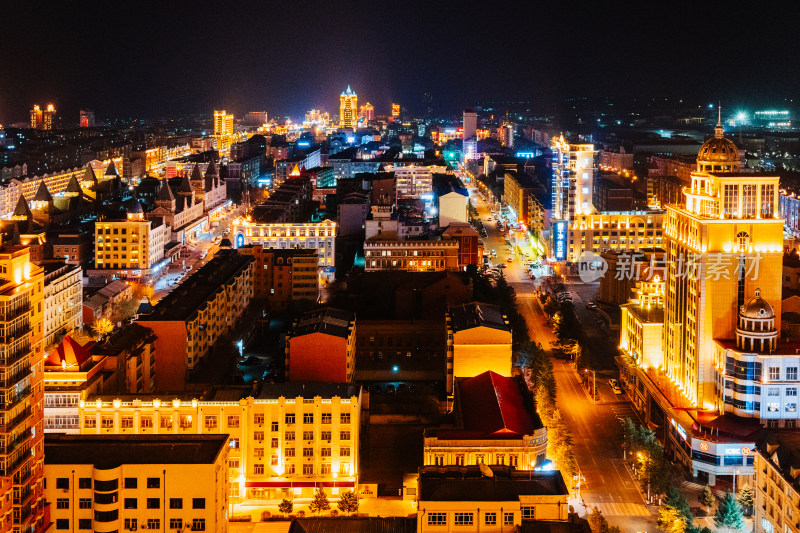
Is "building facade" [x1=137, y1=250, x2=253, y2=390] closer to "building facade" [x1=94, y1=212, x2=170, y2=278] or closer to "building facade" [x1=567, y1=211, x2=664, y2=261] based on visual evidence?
"building facade" [x1=94, y1=212, x2=170, y2=278]

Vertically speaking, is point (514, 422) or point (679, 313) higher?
point (679, 313)

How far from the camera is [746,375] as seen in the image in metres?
16.2

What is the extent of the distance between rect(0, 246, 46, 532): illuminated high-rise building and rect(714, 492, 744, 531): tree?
8.82m

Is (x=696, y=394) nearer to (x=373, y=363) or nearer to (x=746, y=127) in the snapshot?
(x=373, y=363)

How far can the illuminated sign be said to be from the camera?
3341 cm

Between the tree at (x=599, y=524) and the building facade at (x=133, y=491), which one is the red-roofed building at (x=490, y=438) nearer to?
the tree at (x=599, y=524)

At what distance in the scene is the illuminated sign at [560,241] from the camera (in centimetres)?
3341

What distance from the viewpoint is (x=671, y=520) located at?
44.8 feet

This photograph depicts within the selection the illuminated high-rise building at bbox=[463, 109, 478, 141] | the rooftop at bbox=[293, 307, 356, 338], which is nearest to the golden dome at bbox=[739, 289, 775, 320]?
the rooftop at bbox=[293, 307, 356, 338]

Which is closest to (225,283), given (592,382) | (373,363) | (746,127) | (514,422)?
(373,363)

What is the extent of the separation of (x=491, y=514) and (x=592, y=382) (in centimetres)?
916

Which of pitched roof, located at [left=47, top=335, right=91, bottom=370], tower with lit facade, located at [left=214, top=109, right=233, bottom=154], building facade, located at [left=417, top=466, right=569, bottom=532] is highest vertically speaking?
tower with lit facade, located at [left=214, top=109, right=233, bottom=154]

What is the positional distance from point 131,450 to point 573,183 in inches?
955

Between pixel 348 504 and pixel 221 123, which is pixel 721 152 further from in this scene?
pixel 221 123
